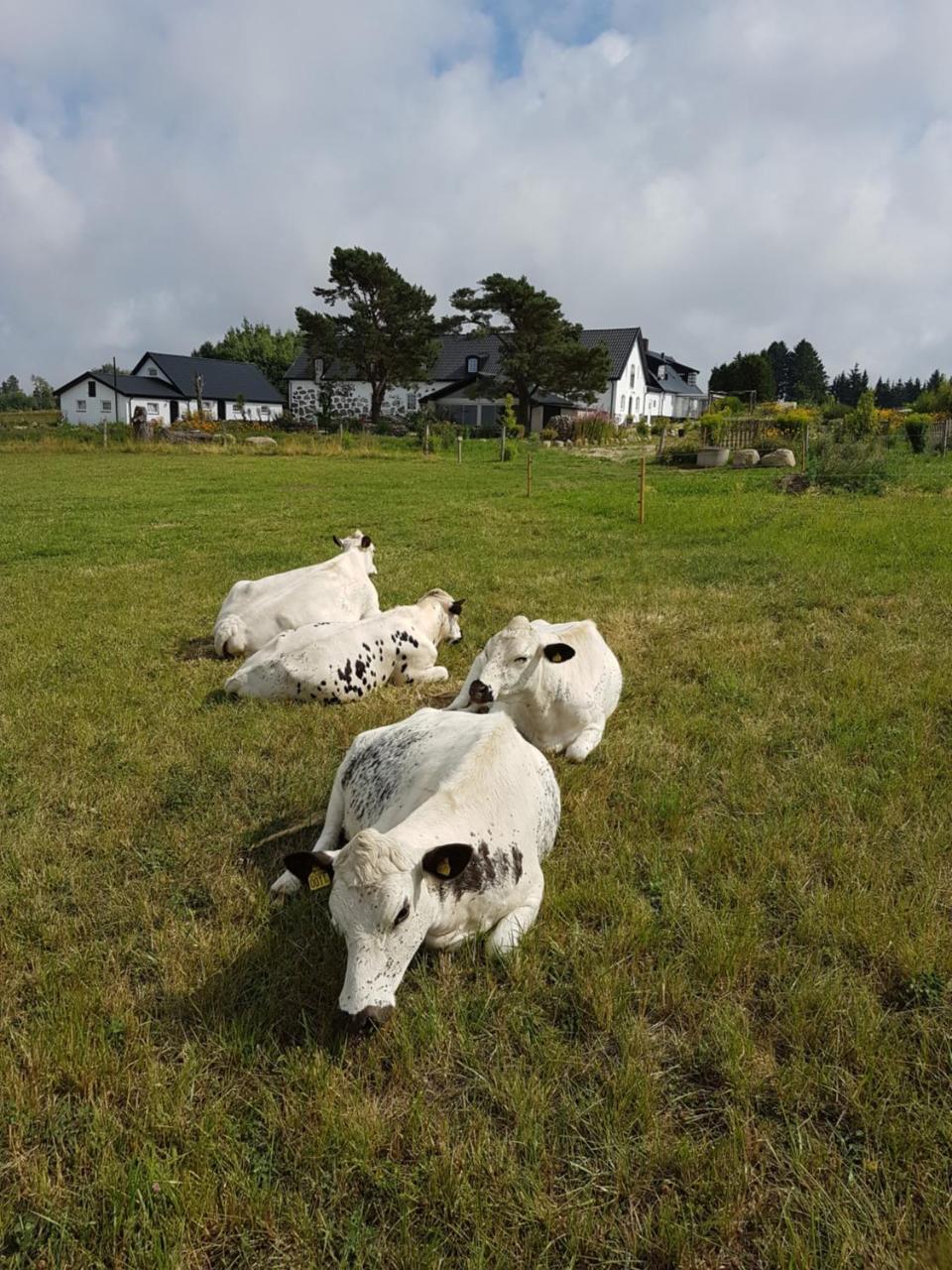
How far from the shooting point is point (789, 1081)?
2596mm

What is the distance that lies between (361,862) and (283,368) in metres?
110

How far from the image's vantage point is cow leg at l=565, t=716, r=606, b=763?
16.4 feet

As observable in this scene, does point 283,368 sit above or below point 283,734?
above

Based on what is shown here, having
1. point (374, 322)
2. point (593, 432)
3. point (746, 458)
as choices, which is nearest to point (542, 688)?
point (746, 458)

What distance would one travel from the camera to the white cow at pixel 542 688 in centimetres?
485

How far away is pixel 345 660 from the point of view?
20.4 ft

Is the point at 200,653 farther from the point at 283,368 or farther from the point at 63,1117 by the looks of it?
the point at 283,368

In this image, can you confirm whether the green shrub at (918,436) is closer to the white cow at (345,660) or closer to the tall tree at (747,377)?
the white cow at (345,660)

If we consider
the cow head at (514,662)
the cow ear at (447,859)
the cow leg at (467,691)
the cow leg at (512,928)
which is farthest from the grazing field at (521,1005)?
the cow leg at (467,691)

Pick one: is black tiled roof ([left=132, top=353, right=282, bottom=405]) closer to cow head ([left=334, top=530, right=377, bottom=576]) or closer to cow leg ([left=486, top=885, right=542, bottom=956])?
cow head ([left=334, top=530, right=377, bottom=576])

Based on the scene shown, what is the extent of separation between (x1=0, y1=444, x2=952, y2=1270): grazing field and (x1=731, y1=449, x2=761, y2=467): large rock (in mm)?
22146

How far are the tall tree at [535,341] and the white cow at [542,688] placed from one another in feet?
175

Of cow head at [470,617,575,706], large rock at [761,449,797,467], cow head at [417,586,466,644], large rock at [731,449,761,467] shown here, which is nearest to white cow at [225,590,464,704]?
cow head at [417,586,466,644]

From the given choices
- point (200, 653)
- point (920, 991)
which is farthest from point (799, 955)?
point (200, 653)
